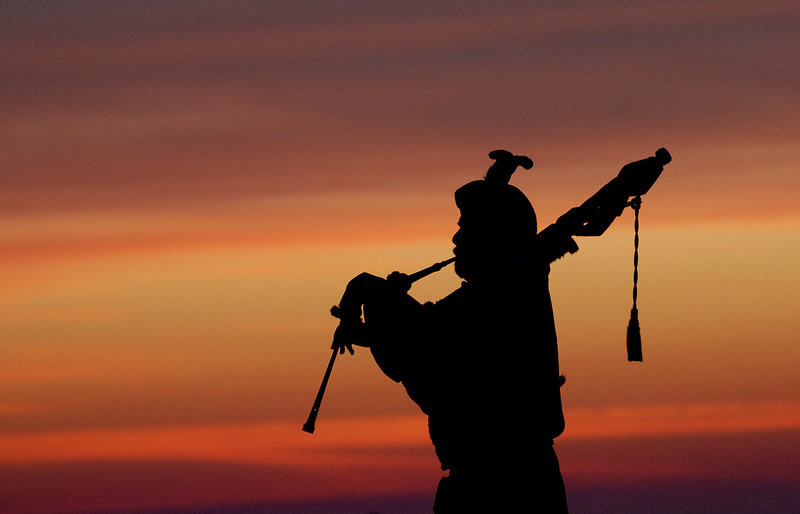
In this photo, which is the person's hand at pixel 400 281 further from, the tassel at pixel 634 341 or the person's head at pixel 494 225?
the tassel at pixel 634 341

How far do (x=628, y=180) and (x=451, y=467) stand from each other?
3.03m

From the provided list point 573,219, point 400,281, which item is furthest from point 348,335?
point 573,219

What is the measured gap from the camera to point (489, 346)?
35.2 metres

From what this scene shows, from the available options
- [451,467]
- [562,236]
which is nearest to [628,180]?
[562,236]

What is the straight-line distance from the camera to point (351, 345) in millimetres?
35062

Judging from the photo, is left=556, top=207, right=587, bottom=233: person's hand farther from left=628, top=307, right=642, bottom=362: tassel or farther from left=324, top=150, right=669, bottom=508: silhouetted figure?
left=628, top=307, right=642, bottom=362: tassel

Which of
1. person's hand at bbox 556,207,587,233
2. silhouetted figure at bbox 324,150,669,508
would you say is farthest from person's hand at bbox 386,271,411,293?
person's hand at bbox 556,207,587,233

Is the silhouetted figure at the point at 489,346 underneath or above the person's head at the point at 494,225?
underneath

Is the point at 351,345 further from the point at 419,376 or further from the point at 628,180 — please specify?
the point at 628,180

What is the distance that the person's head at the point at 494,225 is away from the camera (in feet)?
115

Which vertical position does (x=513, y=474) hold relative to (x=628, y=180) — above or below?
below

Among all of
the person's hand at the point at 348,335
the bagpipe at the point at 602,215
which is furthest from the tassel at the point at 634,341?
the person's hand at the point at 348,335

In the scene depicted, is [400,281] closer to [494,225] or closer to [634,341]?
[494,225]

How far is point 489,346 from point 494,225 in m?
1.08
